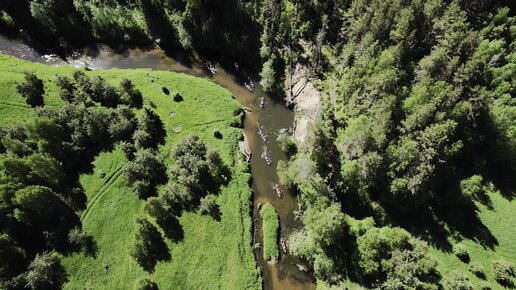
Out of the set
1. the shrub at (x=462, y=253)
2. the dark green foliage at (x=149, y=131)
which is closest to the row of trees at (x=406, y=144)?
the shrub at (x=462, y=253)

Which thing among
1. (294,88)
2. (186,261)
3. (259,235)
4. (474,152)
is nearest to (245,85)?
(294,88)

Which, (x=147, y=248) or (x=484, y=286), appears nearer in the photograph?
(x=484, y=286)

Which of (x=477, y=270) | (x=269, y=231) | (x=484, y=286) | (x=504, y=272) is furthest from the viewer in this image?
(x=269, y=231)

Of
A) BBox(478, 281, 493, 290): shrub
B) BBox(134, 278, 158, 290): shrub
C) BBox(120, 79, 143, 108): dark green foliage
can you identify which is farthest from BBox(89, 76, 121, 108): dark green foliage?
BBox(478, 281, 493, 290): shrub

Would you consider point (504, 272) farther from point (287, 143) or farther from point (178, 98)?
point (178, 98)

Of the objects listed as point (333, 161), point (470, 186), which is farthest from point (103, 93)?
point (470, 186)

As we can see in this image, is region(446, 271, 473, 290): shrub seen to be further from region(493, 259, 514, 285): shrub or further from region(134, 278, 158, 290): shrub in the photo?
region(134, 278, 158, 290): shrub

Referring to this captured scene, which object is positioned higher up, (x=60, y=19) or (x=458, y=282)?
(x=60, y=19)
